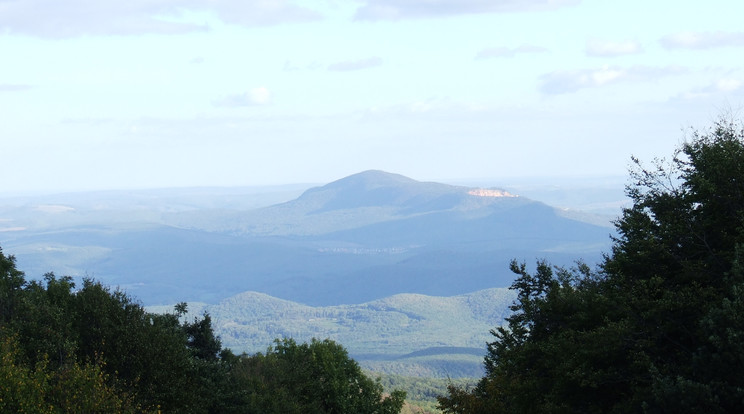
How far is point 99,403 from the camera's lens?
901 inches

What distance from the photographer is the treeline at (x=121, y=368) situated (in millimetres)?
23156

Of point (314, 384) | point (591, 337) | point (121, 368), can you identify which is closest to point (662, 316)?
point (591, 337)

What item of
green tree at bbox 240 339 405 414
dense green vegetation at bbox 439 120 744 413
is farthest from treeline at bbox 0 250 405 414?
dense green vegetation at bbox 439 120 744 413

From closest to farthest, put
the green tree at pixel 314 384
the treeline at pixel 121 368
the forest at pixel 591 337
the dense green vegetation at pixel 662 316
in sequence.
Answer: the dense green vegetation at pixel 662 316, the forest at pixel 591 337, the treeline at pixel 121 368, the green tree at pixel 314 384

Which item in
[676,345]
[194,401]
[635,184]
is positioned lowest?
[194,401]

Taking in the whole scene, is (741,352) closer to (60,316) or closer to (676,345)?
(676,345)

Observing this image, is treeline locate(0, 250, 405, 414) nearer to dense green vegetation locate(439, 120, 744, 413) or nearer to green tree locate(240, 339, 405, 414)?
green tree locate(240, 339, 405, 414)

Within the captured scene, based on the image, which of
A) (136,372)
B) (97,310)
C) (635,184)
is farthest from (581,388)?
(97,310)

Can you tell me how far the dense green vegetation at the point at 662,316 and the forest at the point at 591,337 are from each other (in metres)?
0.05

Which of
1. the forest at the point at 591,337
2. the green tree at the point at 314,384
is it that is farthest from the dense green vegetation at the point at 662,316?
the green tree at the point at 314,384

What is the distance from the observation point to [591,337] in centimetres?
2089

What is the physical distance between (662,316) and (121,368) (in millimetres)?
18823

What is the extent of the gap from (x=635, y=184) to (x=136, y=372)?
18591 millimetres

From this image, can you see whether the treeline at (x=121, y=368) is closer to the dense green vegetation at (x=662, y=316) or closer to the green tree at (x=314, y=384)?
the green tree at (x=314, y=384)
